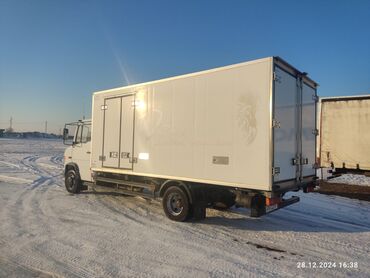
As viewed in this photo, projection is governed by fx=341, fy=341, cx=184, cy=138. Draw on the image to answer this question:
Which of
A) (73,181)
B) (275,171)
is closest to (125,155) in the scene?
(73,181)

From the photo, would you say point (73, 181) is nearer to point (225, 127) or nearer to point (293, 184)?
point (225, 127)

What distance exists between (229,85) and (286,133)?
1502mm

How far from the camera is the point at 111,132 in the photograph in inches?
384

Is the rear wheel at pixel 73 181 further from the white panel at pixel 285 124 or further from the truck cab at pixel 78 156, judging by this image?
the white panel at pixel 285 124

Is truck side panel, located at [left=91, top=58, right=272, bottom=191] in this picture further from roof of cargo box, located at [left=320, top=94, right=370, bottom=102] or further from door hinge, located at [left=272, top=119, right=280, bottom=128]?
roof of cargo box, located at [left=320, top=94, right=370, bottom=102]

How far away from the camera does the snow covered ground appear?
4.93m

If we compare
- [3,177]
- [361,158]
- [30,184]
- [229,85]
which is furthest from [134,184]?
[361,158]

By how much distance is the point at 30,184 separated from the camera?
13.1 meters

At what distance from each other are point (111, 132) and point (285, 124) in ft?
16.6

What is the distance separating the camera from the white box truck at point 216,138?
6.50 meters

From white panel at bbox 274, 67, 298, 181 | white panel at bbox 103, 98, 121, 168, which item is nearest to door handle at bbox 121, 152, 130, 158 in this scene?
white panel at bbox 103, 98, 121, 168

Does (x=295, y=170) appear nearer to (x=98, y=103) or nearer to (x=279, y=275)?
(x=279, y=275)

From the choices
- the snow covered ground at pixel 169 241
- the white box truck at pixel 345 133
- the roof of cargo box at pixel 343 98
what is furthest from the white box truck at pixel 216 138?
the roof of cargo box at pixel 343 98

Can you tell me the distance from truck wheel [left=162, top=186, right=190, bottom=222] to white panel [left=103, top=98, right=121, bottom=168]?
2.26 metres
